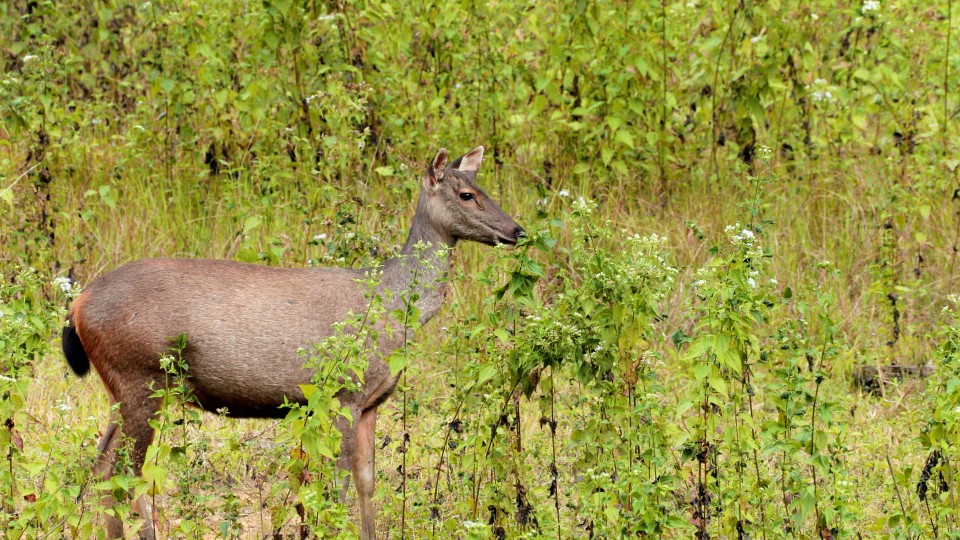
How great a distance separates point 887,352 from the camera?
7.59 m

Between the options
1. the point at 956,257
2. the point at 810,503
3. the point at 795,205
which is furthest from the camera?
the point at 795,205

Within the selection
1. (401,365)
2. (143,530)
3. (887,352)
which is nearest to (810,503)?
(401,365)

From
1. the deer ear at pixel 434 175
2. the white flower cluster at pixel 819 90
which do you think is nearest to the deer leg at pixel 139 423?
the deer ear at pixel 434 175

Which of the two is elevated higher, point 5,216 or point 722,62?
point 722,62

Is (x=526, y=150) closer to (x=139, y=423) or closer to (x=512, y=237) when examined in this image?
(x=512, y=237)

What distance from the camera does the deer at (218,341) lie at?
540cm

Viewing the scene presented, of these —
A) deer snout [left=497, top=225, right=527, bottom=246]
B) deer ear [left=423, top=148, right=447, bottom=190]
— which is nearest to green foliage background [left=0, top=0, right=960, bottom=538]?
deer snout [left=497, top=225, right=527, bottom=246]

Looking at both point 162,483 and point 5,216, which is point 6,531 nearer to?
point 162,483

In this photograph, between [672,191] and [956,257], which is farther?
[672,191]

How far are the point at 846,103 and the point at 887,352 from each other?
6.21 ft

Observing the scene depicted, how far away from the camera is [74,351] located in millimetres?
5613

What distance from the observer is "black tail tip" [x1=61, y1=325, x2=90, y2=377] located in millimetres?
5594

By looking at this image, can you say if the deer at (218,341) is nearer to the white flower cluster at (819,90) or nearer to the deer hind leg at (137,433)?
the deer hind leg at (137,433)

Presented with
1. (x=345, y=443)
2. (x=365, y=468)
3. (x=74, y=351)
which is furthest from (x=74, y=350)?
(x=365, y=468)
